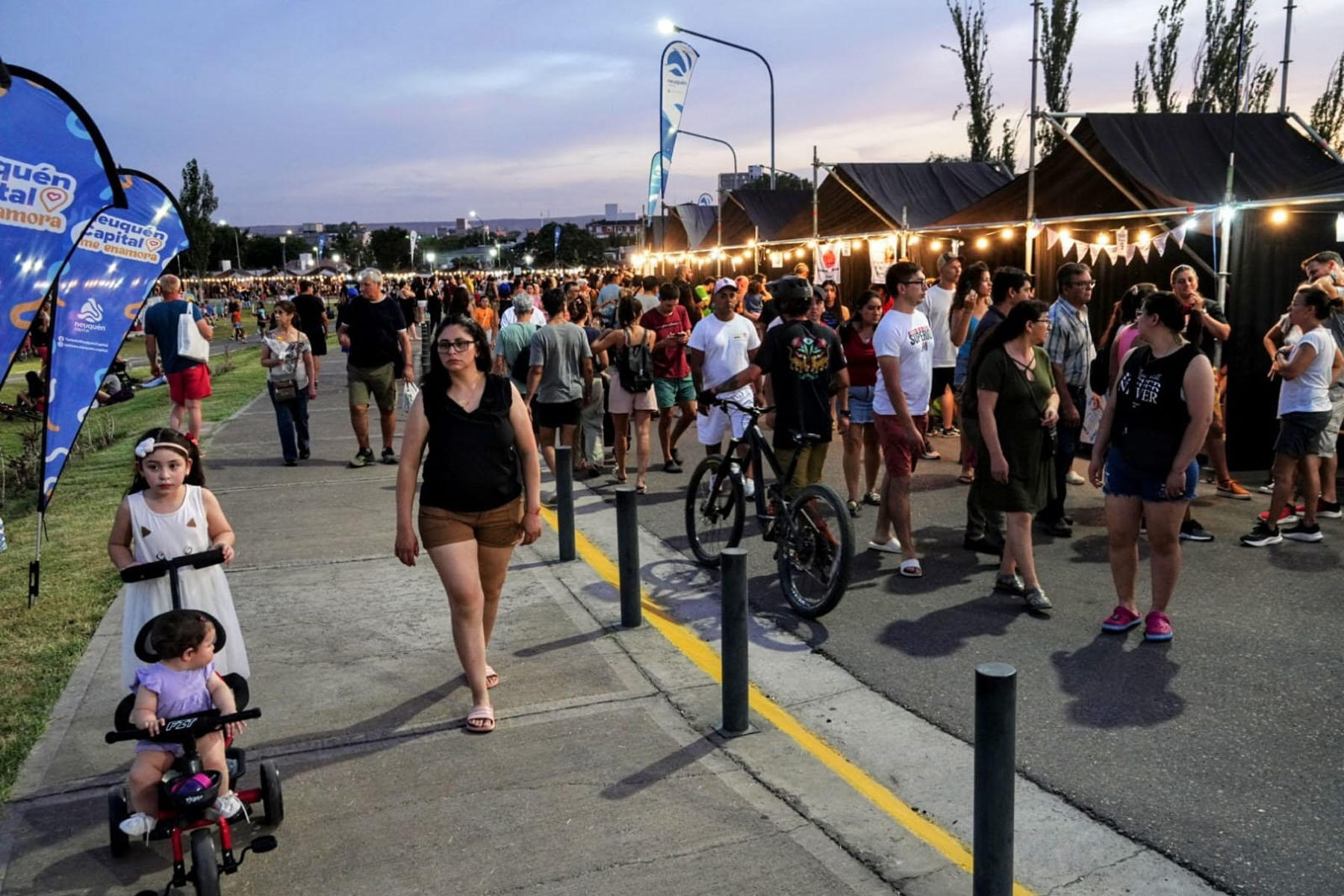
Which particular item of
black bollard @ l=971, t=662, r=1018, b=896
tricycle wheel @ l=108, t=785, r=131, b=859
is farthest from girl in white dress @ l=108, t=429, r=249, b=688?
black bollard @ l=971, t=662, r=1018, b=896

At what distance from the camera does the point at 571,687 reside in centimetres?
498

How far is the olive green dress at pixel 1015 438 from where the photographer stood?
579 cm

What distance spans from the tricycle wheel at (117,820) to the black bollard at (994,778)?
2.73m

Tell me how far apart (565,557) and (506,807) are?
11.3 ft

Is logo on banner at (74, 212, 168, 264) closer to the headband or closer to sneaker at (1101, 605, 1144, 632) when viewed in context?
the headband

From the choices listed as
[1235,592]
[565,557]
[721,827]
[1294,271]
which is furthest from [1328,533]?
[721,827]

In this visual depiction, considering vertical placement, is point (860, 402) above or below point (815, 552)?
above

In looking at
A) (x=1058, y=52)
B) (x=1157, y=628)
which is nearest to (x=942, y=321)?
(x=1157, y=628)

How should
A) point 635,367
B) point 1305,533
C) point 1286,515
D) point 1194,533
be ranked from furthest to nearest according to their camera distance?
point 635,367 < point 1286,515 < point 1194,533 < point 1305,533

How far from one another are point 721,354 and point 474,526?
12.9 feet

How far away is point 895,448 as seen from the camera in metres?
6.69

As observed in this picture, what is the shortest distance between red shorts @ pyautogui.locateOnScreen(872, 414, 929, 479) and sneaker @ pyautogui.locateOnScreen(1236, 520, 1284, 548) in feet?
8.14

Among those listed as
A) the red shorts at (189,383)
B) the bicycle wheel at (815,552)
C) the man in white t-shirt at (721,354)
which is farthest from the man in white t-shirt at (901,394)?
the red shorts at (189,383)

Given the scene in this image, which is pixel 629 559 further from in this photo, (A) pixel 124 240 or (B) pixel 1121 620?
(A) pixel 124 240
